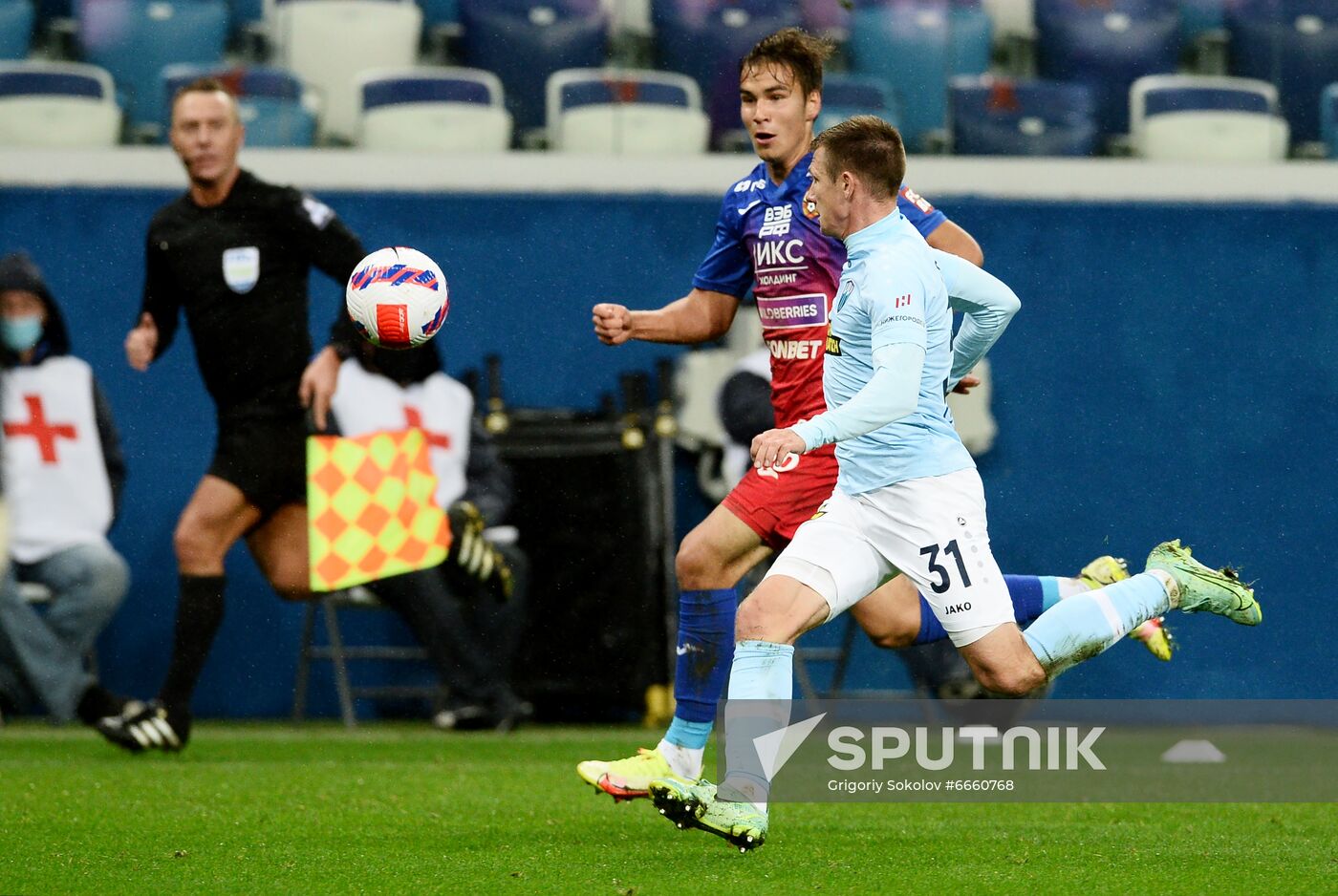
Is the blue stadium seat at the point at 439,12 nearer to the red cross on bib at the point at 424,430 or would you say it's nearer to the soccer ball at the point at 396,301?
the red cross on bib at the point at 424,430

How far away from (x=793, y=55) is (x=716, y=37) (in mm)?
4571

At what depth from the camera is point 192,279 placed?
7961mm

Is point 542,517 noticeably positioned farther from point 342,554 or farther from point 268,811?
point 268,811

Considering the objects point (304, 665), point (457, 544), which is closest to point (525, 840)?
point (457, 544)

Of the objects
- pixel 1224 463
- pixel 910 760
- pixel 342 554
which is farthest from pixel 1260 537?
pixel 342 554

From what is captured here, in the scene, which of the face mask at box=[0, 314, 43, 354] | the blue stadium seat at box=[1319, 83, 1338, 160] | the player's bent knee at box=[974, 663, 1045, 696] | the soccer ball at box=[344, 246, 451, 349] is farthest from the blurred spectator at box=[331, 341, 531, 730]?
the blue stadium seat at box=[1319, 83, 1338, 160]

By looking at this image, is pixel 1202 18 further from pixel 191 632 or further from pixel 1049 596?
pixel 191 632

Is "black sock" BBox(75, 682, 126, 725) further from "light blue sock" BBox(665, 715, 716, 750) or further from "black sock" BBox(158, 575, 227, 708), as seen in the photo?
"light blue sock" BBox(665, 715, 716, 750)

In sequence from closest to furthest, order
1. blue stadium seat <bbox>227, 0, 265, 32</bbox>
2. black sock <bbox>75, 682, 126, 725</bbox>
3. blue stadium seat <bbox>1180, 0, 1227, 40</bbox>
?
1. black sock <bbox>75, 682, 126, 725</bbox>
2. blue stadium seat <bbox>227, 0, 265, 32</bbox>
3. blue stadium seat <bbox>1180, 0, 1227, 40</bbox>

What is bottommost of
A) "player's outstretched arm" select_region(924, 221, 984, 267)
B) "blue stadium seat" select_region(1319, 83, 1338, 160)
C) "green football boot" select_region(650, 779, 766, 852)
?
"green football boot" select_region(650, 779, 766, 852)

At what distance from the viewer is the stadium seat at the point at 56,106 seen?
10.1 meters

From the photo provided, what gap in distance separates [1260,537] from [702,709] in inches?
209

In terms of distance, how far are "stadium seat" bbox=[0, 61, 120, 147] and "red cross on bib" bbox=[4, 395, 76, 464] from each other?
157 centimetres

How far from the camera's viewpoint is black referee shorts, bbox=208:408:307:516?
7.68 meters
